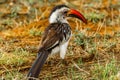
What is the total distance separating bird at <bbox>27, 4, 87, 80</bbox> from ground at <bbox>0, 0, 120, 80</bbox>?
0.19 metres

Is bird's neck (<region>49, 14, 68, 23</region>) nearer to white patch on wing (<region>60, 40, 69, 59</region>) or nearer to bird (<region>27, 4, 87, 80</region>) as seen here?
bird (<region>27, 4, 87, 80</region>)

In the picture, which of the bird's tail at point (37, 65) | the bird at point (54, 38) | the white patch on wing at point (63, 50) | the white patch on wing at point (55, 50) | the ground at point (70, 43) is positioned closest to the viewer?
the bird's tail at point (37, 65)

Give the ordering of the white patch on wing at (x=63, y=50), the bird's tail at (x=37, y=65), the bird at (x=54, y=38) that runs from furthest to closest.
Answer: the white patch on wing at (x=63, y=50), the bird at (x=54, y=38), the bird's tail at (x=37, y=65)

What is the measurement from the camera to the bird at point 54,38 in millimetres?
5613

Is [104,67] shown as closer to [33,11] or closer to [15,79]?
[15,79]

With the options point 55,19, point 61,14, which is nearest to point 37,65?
point 55,19

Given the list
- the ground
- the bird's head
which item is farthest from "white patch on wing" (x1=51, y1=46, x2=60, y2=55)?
the bird's head

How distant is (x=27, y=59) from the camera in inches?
249

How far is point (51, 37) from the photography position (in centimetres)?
610

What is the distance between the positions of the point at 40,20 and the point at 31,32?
3.29 feet

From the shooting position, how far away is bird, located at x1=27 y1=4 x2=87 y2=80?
5613 millimetres

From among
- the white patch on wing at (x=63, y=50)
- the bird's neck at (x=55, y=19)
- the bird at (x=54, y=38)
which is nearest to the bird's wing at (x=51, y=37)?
the bird at (x=54, y=38)

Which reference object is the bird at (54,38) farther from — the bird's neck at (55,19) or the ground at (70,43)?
the ground at (70,43)

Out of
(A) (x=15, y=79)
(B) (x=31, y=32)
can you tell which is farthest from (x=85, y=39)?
(A) (x=15, y=79)
